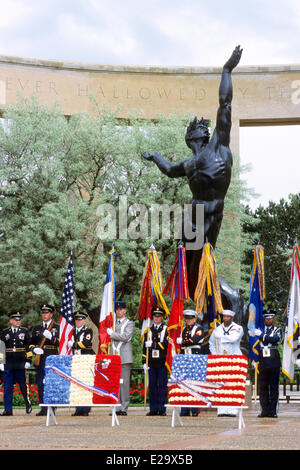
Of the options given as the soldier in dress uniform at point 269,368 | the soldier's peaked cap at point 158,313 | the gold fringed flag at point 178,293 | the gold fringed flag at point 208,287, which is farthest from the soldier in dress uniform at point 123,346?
the soldier in dress uniform at point 269,368

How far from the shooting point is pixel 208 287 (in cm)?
1372

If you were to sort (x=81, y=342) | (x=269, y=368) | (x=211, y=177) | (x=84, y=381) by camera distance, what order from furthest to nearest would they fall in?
(x=211, y=177) → (x=81, y=342) → (x=269, y=368) → (x=84, y=381)

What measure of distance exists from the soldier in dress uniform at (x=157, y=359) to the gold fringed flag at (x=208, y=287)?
0.76 m

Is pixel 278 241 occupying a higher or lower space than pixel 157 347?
higher

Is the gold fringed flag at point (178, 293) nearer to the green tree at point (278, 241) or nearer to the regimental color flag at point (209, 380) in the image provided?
the regimental color flag at point (209, 380)

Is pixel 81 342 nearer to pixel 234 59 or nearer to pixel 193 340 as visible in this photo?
pixel 193 340

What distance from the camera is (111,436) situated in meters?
9.01

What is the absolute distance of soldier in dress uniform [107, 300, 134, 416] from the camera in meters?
13.3

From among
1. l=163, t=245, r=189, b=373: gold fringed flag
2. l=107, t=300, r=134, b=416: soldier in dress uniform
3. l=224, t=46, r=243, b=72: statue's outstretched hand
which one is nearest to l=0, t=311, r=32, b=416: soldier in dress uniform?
l=107, t=300, r=134, b=416: soldier in dress uniform

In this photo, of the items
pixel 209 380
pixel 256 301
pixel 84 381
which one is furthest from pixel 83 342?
pixel 209 380

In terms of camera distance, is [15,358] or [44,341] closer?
[44,341]

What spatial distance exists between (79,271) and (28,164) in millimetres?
3817

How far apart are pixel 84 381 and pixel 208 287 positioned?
3628mm
